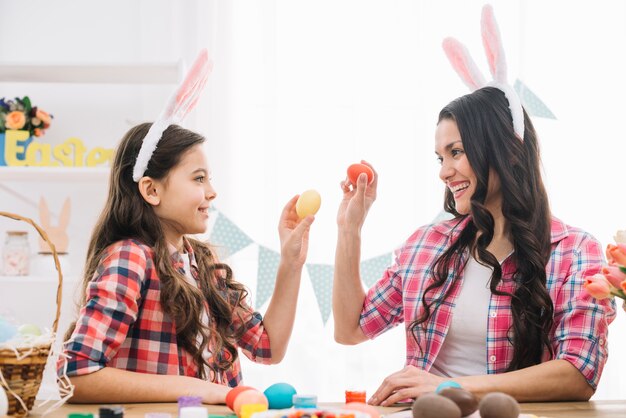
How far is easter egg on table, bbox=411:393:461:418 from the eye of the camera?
3.12 feet

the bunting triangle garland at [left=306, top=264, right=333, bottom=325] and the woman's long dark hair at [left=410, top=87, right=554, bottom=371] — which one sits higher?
the woman's long dark hair at [left=410, top=87, right=554, bottom=371]

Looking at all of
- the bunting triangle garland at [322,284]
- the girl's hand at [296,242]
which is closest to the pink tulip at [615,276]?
the girl's hand at [296,242]

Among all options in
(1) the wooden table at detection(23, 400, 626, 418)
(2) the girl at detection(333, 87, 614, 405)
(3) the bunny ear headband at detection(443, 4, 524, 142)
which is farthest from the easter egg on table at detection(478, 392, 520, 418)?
(3) the bunny ear headband at detection(443, 4, 524, 142)

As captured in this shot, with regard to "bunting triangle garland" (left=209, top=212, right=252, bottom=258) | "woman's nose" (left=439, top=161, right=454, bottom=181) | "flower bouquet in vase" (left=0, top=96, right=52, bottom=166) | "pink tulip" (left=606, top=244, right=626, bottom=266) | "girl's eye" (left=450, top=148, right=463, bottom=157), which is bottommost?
"pink tulip" (left=606, top=244, right=626, bottom=266)

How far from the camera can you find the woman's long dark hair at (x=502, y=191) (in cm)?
167

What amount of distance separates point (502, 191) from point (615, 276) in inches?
23.3

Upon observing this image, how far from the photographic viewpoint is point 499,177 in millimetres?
1732

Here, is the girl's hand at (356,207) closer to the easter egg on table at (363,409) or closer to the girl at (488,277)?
the girl at (488,277)

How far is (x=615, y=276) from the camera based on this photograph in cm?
117

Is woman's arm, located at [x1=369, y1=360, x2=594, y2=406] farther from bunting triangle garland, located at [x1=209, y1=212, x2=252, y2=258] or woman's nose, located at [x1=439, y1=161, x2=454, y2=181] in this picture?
bunting triangle garland, located at [x1=209, y1=212, x2=252, y2=258]

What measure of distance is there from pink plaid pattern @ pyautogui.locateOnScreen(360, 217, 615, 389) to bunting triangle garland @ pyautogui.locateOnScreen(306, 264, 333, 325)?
2.72ft

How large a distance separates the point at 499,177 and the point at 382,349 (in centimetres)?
118

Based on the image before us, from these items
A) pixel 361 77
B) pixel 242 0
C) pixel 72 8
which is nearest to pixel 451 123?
pixel 361 77

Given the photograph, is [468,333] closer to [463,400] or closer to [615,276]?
[615,276]
